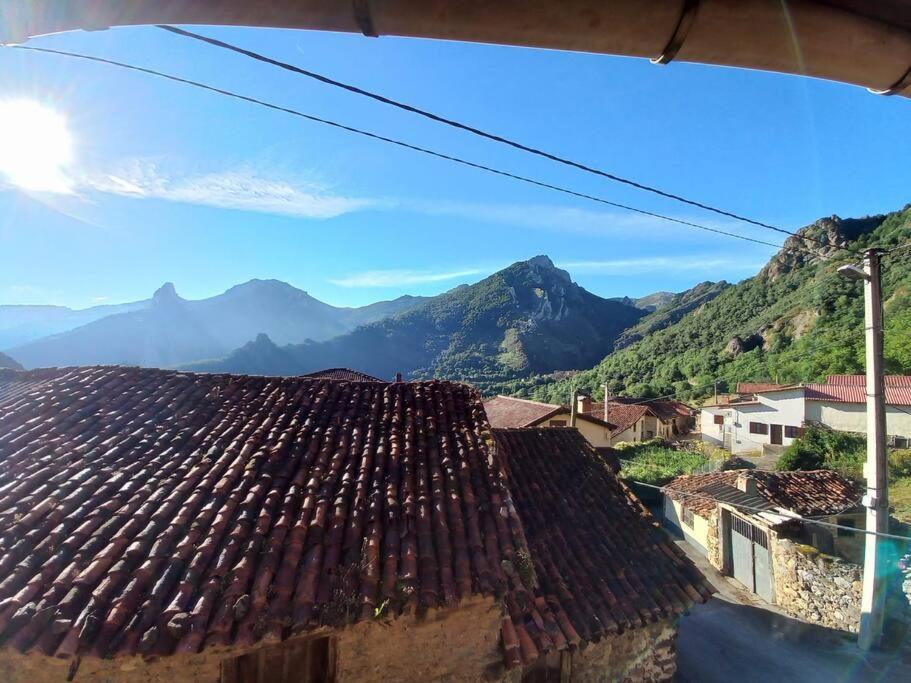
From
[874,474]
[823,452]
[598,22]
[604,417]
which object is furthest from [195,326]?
[598,22]

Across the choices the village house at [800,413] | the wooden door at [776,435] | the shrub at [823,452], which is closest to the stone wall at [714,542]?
the shrub at [823,452]

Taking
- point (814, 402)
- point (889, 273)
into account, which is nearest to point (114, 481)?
point (814, 402)

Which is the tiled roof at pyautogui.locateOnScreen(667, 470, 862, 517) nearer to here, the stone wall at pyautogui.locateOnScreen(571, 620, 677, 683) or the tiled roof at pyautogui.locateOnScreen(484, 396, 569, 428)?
the tiled roof at pyautogui.locateOnScreen(484, 396, 569, 428)

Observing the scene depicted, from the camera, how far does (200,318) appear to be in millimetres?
92062

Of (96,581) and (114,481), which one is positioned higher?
(114,481)

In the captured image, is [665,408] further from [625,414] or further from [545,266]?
[545,266]

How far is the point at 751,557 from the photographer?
12.8m

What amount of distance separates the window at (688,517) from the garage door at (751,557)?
2726 millimetres

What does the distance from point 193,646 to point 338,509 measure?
1469 mm

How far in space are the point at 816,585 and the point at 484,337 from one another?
71.5 meters

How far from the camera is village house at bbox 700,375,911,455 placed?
82.5ft

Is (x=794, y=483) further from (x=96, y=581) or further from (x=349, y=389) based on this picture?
(x=96, y=581)

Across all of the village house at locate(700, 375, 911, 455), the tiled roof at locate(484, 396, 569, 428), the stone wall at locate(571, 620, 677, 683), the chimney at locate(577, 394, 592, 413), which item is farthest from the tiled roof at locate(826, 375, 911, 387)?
the stone wall at locate(571, 620, 677, 683)

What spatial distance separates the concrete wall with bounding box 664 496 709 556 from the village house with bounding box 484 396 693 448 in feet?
13.5
